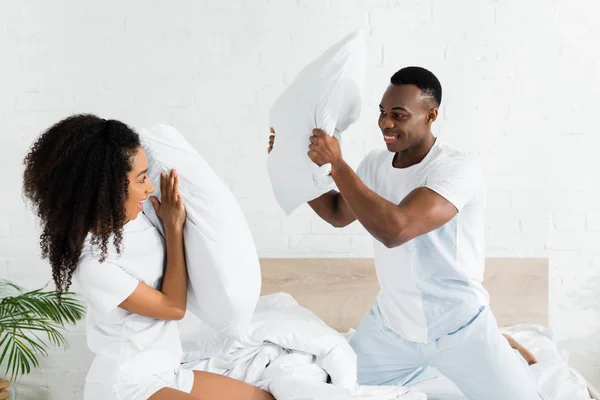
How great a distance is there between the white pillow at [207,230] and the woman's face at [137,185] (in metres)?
0.08

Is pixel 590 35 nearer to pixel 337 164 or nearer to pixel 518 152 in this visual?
pixel 518 152

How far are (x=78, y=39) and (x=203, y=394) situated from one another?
189 cm

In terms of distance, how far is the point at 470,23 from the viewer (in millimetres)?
2742

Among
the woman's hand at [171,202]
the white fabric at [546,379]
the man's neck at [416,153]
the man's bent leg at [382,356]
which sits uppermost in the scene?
the man's neck at [416,153]

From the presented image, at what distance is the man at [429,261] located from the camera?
1881 millimetres

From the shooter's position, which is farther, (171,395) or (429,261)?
(429,261)

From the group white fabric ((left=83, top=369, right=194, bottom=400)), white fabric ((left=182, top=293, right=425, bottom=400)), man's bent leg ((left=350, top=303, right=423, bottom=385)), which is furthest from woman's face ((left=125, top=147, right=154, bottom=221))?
man's bent leg ((left=350, top=303, right=423, bottom=385))

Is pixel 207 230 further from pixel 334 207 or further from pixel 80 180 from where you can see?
pixel 334 207

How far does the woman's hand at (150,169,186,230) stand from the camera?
1.57m

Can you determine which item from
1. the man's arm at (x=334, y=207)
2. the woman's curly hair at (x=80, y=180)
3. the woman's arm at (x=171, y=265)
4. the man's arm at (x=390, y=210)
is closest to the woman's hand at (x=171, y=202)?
the woman's arm at (x=171, y=265)

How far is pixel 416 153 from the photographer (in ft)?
6.74

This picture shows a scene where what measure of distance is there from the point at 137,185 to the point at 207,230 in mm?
198

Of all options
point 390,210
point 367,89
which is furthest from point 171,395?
point 367,89

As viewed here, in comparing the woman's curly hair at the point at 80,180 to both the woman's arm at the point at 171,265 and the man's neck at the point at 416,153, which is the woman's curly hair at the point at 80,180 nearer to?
the woman's arm at the point at 171,265
